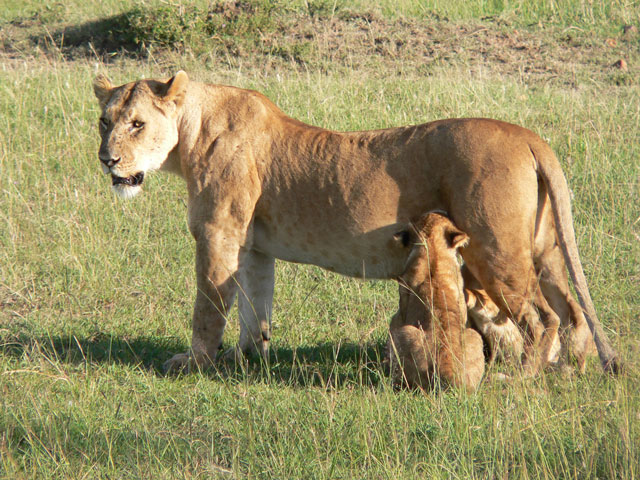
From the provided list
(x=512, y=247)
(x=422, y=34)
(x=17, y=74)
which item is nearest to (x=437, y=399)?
(x=512, y=247)

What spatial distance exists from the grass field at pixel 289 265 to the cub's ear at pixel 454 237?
0.79 meters

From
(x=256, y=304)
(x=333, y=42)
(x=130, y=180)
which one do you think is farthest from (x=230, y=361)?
(x=333, y=42)

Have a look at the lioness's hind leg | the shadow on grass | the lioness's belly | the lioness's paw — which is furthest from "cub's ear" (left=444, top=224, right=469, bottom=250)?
the lioness's paw

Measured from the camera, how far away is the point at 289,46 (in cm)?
1073

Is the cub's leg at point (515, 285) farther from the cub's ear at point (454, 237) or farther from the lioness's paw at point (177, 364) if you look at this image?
the lioness's paw at point (177, 364)

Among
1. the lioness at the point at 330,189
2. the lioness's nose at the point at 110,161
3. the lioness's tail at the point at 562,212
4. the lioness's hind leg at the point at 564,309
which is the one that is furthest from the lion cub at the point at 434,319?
the lioness's nose at the point at 110,161

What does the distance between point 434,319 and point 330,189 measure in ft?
3.32

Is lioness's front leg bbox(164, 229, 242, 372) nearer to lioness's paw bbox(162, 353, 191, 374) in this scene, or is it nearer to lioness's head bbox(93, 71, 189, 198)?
lioness's paw bbox(162, 353, 191, 374)

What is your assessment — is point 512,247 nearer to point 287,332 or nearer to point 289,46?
point 287,332

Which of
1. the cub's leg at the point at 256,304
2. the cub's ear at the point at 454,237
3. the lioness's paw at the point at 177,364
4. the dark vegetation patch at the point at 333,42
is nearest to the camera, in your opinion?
the cub's ear at the point at 454,237

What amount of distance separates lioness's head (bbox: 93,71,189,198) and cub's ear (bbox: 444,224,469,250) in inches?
69.0

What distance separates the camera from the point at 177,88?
492 cm

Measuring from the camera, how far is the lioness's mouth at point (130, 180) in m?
4.90

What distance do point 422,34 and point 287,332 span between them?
6.85 metres
